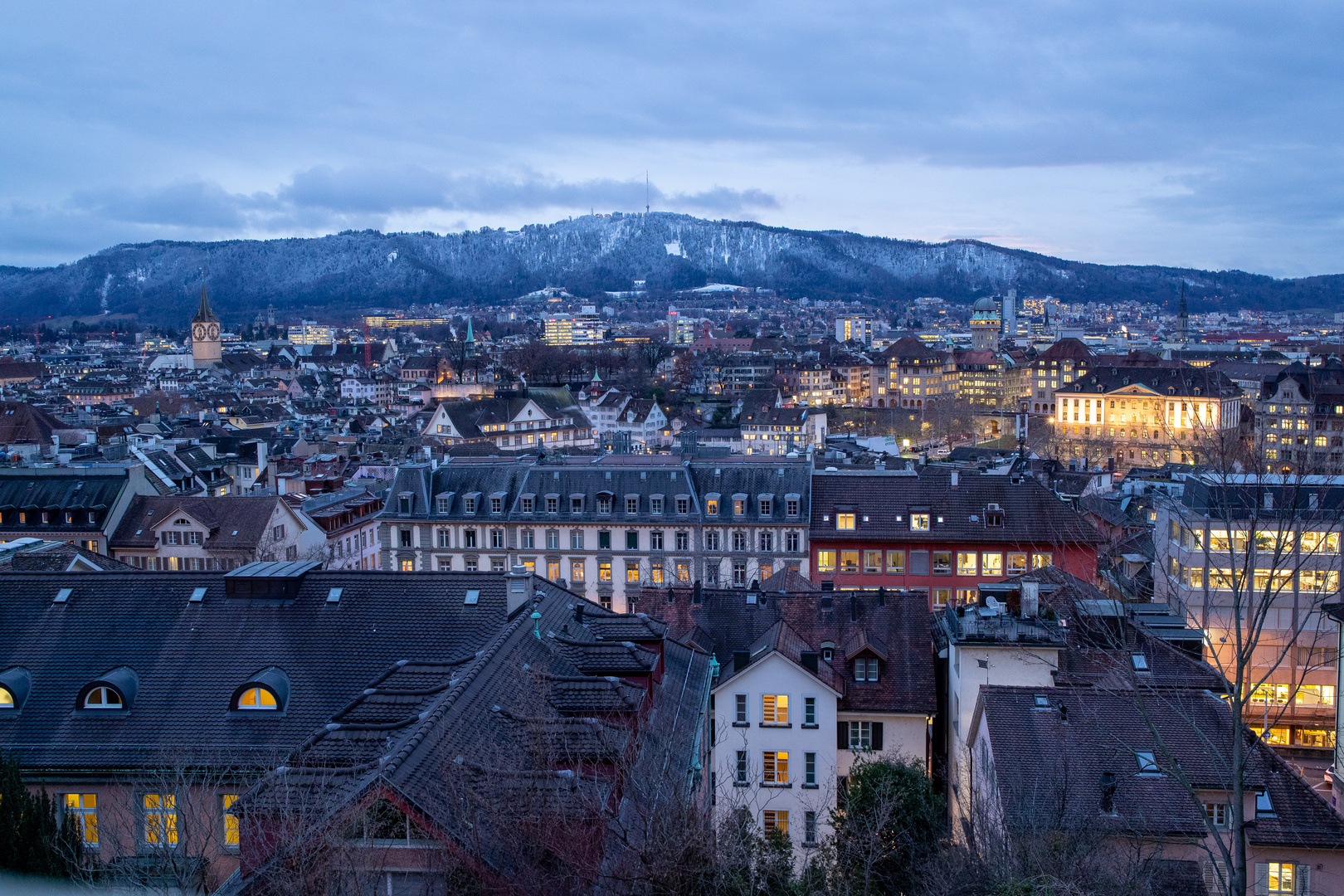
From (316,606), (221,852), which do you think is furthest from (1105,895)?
(316,606)

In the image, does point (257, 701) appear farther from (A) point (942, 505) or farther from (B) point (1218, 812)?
(A) point (942, 505)

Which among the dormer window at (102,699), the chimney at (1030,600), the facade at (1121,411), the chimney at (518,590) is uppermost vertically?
the chimney at (518,590)

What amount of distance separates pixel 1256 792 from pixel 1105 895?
8067 mm

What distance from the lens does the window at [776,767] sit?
2641cm

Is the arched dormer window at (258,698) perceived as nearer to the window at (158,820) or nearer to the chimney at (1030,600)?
the window at (158,820)

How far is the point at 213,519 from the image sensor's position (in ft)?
160

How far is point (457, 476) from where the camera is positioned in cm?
5053

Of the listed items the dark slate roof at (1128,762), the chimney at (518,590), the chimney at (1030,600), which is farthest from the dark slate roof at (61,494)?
Result: the dark slate roof at (1128,762)

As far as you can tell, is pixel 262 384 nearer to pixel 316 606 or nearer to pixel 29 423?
pixel 29 423

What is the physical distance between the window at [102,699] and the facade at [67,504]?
109 feet

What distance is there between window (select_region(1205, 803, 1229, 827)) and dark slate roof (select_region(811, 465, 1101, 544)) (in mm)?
23333

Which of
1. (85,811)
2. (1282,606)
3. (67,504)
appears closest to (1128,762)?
(85,811)

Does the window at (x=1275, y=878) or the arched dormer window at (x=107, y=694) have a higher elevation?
the arched dormer window at (x=107, y=694)

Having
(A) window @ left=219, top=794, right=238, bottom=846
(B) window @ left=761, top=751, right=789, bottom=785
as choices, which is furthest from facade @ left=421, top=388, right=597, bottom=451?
(A) window @ left=219, top=794, right=238, bottom=846
